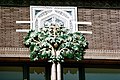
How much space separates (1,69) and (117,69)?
11.9ft

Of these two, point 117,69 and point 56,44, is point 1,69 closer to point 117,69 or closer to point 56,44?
point 56,44

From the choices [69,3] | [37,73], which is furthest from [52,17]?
[37,73]

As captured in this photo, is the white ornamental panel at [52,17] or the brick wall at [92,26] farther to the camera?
the white ornamental panel at [52,17]

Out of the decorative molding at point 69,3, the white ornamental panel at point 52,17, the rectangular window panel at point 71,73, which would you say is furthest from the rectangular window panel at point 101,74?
the decorative molding at point 69,3

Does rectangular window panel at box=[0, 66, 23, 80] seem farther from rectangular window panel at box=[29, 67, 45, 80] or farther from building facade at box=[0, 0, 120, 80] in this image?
rectangular window panel at box=[29, 67, 45, 80]

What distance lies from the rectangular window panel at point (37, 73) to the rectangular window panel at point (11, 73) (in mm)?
336

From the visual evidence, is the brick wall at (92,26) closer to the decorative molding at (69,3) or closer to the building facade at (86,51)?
the building facade at (86,51)

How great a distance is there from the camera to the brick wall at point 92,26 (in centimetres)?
1647

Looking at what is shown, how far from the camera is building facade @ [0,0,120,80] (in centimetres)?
1645

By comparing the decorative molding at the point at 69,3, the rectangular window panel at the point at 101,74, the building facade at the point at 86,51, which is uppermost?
the decorative molding at the point at 69,3

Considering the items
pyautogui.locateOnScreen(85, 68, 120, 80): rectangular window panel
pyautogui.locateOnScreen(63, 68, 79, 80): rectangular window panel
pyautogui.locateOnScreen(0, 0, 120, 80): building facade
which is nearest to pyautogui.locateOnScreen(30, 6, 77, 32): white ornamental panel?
pyautogui.locateOnScreen(0, 0, 120, 80): building facade

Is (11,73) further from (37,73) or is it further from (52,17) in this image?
(52,17)

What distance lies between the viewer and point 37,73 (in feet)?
55.4

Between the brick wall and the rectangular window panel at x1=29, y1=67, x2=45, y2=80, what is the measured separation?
94 cm
